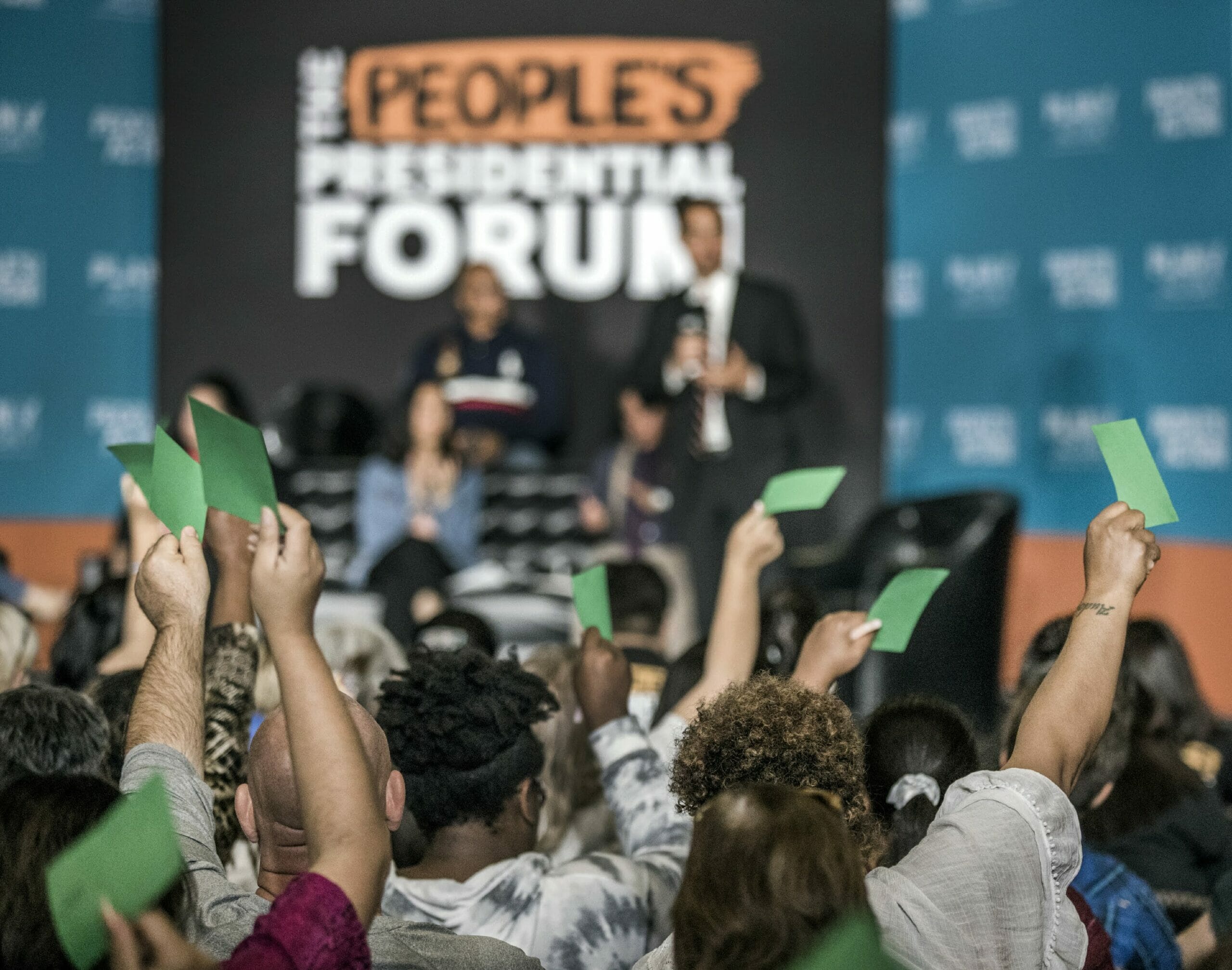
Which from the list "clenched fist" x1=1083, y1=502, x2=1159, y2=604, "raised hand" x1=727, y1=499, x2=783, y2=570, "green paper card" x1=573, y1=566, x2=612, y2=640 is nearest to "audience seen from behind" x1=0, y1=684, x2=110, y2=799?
"green paper card" x1=573, y1=566, x2=612, y2=640

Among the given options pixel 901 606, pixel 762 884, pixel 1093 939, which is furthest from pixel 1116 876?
pixel 762 884

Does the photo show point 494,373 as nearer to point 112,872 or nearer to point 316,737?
point 316,737

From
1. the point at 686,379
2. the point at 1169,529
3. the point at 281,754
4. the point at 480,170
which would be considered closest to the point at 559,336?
the point at 480,170

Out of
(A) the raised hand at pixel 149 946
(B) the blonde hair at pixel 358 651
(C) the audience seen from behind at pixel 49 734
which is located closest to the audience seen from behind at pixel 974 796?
(A) the raised hand at pixel 149 946

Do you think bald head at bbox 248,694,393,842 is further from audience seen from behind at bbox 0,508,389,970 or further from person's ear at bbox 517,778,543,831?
person's ear at bbox 517,778,543,831

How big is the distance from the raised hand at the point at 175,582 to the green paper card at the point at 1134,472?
3.25ft

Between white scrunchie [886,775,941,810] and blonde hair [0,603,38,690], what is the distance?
1376 millimetres

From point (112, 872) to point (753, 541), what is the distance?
1212 millimetres

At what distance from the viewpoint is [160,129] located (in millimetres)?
7574

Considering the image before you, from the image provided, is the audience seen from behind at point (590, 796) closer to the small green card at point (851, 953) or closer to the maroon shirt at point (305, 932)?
the maroon shirt at point (305, 932)

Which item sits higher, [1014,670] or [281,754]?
[281,754]

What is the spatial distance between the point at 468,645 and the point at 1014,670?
5.10 m

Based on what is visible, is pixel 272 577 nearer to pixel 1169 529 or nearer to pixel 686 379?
pixel 686 379

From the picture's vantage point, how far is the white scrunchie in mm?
1713
